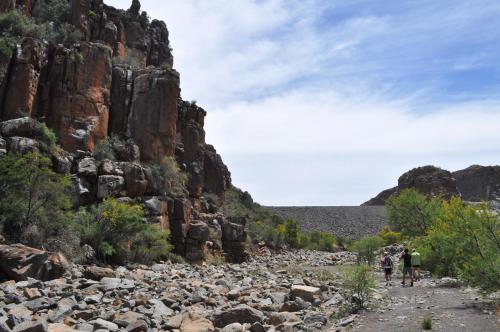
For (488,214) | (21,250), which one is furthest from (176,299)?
(488,214)

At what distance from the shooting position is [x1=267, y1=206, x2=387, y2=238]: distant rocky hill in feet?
339

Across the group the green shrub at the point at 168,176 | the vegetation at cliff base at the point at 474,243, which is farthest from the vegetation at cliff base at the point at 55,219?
the vegetation at cliff base at the point at 474,243

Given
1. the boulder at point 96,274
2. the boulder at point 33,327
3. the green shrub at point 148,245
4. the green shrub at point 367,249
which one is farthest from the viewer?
the green shrub at point 367,249

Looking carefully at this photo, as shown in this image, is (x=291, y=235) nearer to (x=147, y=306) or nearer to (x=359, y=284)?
(x=359, y=284)

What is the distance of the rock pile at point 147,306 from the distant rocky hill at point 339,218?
274 feet

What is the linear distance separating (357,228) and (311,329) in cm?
9507

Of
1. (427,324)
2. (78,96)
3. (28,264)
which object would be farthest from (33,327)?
(78,96)

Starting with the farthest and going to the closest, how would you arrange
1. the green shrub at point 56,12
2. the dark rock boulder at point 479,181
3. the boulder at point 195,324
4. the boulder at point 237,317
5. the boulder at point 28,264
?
the dark rock boulder at point 479,181 < the green shrub at point 56,12 < the boulder at point 28,264 < the boulder at point 237,317 < the boulder at point 195,324

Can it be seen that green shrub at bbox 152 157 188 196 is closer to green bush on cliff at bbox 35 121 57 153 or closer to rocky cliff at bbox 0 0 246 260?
rocky cliff at bbox 0 0 246 260

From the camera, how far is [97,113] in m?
34.2

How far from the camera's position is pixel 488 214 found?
15586 millimetres

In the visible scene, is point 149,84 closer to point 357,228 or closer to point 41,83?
point 41,83

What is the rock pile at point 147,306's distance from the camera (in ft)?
38.9

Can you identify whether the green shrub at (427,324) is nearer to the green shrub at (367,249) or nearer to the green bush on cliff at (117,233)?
the green bush on cliff at (117,233)
